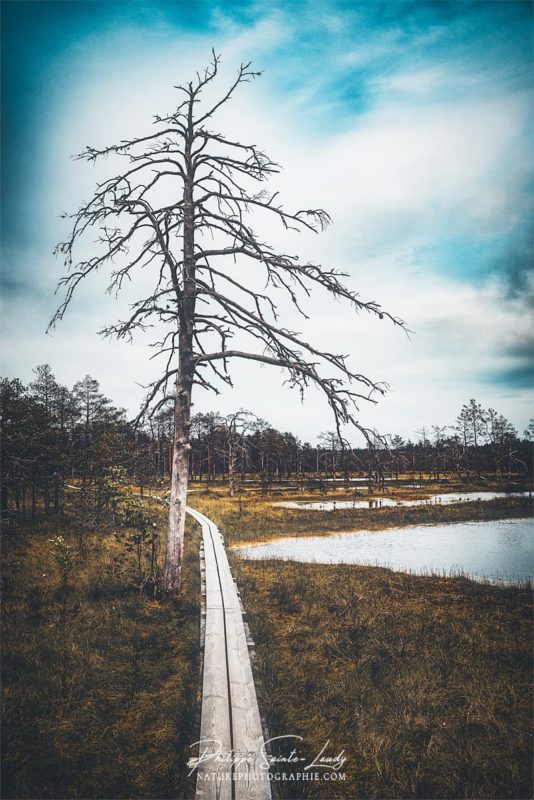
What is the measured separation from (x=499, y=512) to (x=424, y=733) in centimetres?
3426

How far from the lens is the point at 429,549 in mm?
20094

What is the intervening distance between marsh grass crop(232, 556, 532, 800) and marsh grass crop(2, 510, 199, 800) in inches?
51.0

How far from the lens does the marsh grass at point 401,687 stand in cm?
402

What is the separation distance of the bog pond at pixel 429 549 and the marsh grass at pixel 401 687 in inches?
242

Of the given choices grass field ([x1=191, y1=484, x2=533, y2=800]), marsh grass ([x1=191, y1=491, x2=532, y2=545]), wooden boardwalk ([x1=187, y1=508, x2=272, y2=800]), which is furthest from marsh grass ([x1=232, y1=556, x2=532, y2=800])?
marsh grass ([x1=191, y1=491, x2=532, y2=545])

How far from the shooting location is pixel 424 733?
464 centimetres

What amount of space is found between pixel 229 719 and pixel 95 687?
76.1 inches

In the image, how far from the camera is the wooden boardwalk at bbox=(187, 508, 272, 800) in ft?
12.5

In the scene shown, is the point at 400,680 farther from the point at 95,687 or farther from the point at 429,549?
the point at 429,549

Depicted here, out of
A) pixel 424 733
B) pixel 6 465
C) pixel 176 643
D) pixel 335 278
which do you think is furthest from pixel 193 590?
pixel 335 278

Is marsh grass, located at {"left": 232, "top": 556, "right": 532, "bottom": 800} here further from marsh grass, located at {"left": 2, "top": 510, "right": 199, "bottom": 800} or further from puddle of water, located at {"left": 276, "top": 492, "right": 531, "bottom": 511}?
puddle of water, located at {"left": 276, "top": 492, "right": 531, "bottom": 511}

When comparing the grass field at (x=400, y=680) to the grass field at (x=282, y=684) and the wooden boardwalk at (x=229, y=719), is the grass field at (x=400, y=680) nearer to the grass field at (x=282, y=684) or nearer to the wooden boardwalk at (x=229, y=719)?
the grass field at (x=282, y=684)

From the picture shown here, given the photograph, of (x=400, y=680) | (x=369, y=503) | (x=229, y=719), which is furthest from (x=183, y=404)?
(x=369, y=503)

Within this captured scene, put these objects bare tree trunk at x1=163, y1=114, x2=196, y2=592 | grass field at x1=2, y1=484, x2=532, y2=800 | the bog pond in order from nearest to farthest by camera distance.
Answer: grass field at x1=2, y1=484, x2=532, y2=800
bare tree trunk at x1=163, y1=114, x2=196, y2=592
the bog pond
